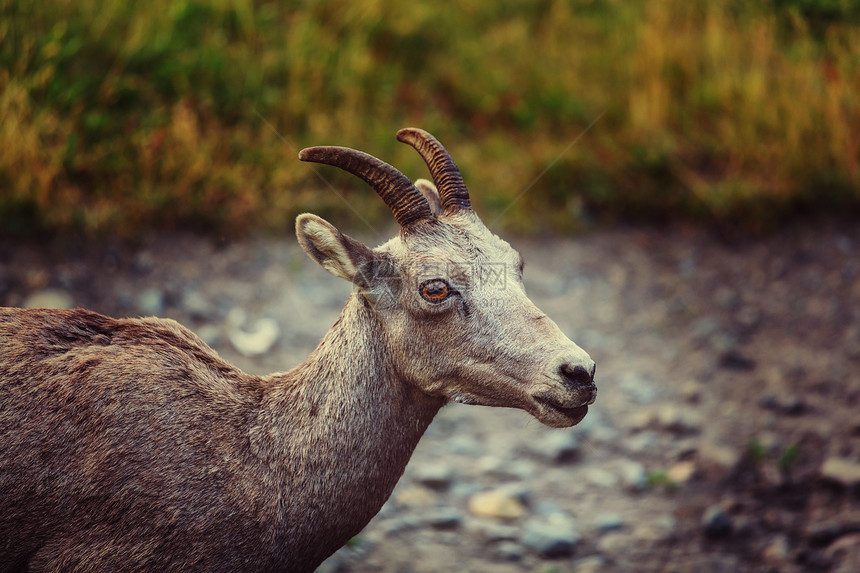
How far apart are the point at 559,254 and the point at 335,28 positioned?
156 inches

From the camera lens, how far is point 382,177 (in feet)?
10.8

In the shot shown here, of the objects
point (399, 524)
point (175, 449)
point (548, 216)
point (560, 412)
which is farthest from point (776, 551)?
point (548, 216)

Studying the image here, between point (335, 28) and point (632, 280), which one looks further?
point (335, 28)

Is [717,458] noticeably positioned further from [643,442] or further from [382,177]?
[382,177]

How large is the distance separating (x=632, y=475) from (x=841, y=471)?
1415 millimetres

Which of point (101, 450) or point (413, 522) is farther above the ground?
point (413, 522)

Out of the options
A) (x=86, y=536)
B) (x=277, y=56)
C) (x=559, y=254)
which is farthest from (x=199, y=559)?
(x=277, y=56)

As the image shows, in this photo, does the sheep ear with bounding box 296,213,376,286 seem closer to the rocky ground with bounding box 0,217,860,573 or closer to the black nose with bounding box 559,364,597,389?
the black nose with bounding box 559,364,597,389

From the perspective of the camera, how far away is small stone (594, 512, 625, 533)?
203 inches

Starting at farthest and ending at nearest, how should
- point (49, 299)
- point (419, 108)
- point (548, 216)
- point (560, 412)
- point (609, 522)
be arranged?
point (419, 108) < point (548, 216) < point (49, 299) < point (609, 522) < point (560, 412)

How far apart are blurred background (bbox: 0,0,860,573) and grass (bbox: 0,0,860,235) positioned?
0.10ft

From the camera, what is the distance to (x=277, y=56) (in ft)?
27.3

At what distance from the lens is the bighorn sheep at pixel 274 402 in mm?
3037

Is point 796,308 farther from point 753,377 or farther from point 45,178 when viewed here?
point 45,178
